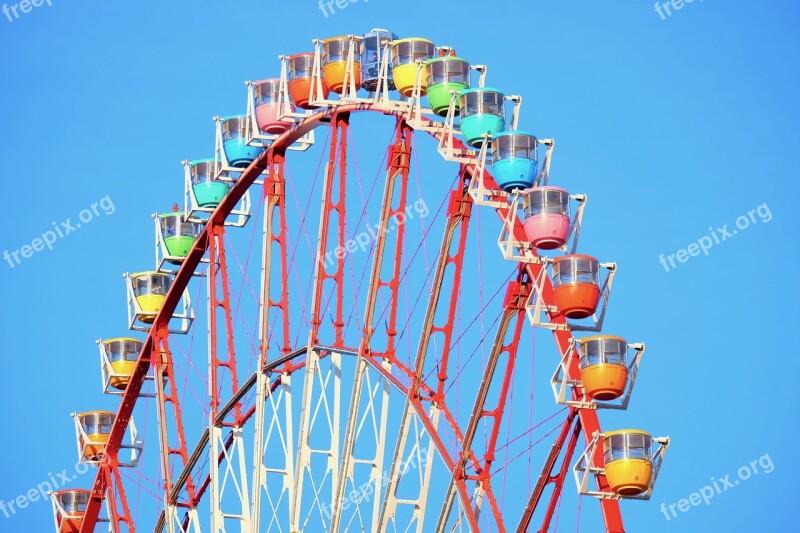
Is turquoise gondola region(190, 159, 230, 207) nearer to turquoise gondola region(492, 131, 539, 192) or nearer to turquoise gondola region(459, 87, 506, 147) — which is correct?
turquoise gondola region(459, 87, 506, 147)

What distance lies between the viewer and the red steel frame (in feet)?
181

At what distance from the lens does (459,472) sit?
5662 cm

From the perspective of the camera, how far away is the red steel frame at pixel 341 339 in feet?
181

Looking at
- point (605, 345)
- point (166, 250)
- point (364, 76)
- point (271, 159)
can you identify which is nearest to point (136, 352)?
point (166, 250)

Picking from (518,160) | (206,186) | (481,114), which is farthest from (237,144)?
(518,160)

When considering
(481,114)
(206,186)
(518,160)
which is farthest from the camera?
(206,186)

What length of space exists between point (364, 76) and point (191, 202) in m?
8.80

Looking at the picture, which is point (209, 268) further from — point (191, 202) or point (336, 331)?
point (336, 331)

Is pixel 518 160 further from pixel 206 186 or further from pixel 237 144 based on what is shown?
pixel 206 186

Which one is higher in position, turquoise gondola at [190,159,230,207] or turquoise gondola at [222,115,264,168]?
turquoise gondola at [222,115,264,168]

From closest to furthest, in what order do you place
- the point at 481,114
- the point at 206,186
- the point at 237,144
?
the point at 481,114 → the point at 237,144 → the point at 206,186

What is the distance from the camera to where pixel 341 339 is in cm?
6372

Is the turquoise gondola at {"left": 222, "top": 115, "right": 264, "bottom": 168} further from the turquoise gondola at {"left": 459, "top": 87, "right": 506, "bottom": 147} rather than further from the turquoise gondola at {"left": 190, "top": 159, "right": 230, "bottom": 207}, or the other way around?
the turquoise gondola at {"left": 459, "top": 87, "right": 506, "bottom": 147}

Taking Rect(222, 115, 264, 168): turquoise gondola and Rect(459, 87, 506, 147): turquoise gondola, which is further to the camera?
Rect(222, 115, 264, 168): turquoise gondola
